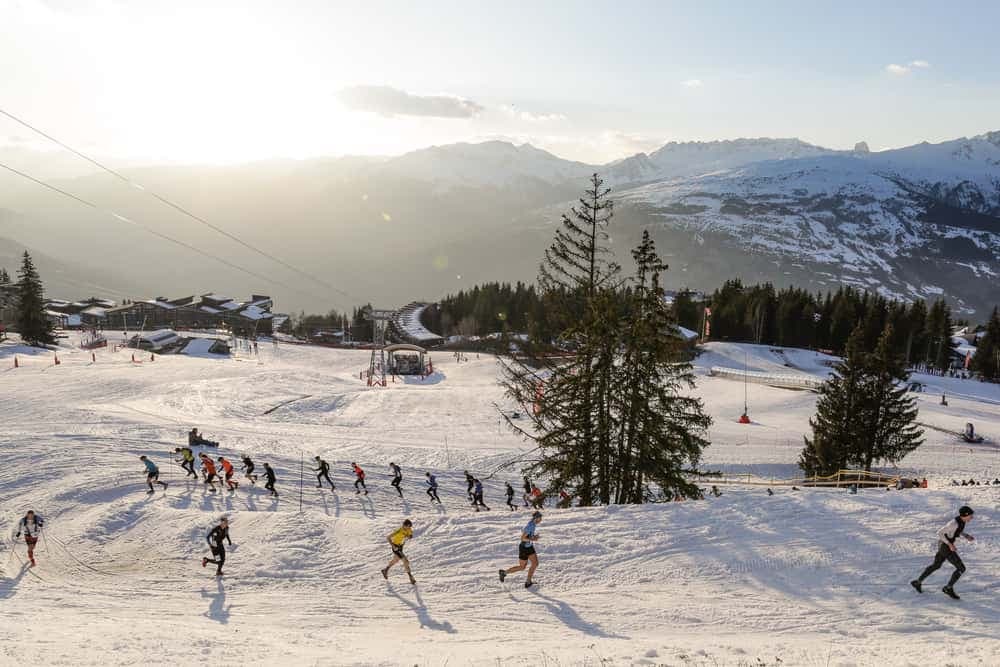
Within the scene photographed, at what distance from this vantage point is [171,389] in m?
43.4

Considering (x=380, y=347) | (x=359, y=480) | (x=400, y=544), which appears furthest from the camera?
(x=380, y=347)

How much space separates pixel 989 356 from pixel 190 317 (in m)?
143

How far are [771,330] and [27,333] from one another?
106354 mm

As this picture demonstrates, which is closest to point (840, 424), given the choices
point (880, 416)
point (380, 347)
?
point (880, 416)

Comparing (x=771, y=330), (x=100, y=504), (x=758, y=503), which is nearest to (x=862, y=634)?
(x=758, y=503)

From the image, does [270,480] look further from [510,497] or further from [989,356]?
[989,356]

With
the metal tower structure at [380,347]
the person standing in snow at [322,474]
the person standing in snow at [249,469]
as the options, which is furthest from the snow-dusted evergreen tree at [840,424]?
the metal tower structure at [380,347]

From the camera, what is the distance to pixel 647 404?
2020cm

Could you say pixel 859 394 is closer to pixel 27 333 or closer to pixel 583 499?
pixel 583 499

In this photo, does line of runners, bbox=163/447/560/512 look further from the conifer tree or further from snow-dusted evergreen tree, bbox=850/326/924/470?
snow-dusted evergreen tree, bbox=850/326/924/470

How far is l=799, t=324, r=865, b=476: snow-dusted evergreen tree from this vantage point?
97.8 ft

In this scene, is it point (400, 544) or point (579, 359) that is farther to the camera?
point (579, 359)

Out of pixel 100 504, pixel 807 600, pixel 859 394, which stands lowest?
pixel 100 504

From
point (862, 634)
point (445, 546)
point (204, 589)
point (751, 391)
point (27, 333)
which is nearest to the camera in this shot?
point (862, 634)
